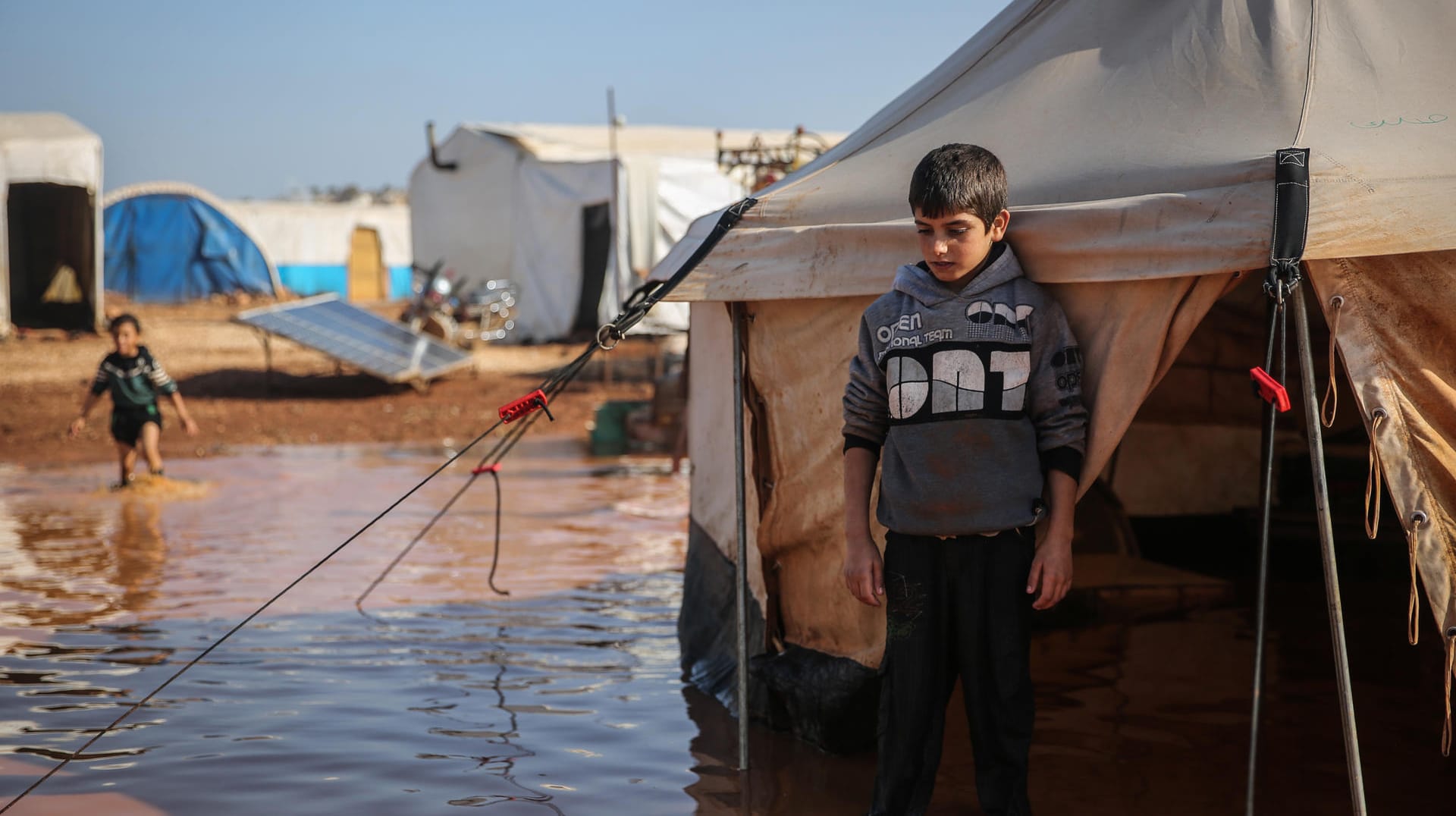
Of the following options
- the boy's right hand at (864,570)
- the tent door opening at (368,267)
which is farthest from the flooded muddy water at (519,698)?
the tent door opening at (368,267)

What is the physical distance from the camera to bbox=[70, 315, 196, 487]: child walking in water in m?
9.70

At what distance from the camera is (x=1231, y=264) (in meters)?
2.93

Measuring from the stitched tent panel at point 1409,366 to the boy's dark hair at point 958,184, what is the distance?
738 millimetres

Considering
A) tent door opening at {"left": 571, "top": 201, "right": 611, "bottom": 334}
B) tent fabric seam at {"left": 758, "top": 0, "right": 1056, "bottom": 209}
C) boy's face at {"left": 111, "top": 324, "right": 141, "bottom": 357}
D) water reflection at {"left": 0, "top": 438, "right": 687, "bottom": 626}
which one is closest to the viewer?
tent fabric seam at {"left": 758, "top": 0, "right": 1056, "bottom": 209}

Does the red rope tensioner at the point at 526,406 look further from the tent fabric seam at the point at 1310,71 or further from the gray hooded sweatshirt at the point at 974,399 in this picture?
the tent fabric seam at the point at 1310,71

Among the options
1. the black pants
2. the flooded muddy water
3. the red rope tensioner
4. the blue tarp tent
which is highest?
the blue tarp tent

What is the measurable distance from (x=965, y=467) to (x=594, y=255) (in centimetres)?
1759

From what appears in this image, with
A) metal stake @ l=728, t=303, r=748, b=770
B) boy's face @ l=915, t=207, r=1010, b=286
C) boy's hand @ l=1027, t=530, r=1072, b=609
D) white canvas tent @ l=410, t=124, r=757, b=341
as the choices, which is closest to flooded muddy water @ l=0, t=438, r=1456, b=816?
metal stake @ l=728, t=303, r=748, b=770

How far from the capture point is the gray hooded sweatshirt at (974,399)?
3.01 meters

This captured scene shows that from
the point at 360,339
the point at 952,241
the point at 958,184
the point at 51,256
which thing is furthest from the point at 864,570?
the point at 51,256

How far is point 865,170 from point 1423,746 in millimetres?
2557

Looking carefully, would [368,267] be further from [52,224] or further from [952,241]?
[952,241]

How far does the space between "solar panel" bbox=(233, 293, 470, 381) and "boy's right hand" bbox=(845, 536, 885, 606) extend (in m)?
12.7

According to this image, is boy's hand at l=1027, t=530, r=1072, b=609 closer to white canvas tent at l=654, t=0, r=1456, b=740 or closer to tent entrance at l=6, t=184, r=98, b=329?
white canvas tent at l=654, t=0, r=1456, b=740
